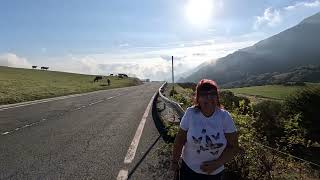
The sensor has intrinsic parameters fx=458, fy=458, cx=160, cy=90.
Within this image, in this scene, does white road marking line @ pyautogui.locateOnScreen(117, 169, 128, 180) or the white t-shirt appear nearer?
the white t-shirt

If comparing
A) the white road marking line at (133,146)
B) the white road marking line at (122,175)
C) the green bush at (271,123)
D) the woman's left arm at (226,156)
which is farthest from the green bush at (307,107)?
the woman's left arm at (226,156)

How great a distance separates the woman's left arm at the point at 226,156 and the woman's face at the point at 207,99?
324mm

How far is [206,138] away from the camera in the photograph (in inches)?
169

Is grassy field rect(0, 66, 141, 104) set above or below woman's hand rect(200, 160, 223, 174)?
below

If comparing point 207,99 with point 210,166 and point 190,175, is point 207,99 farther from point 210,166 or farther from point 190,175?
point 190,175

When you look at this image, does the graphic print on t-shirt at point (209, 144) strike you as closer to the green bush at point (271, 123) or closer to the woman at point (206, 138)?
the woman at point (206, 138)

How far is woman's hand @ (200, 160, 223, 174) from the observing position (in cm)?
426

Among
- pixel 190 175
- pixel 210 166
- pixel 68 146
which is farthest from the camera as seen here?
pixel 68 146

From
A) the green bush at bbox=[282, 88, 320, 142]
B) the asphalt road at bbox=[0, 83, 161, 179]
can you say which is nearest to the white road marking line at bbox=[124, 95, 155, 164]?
the asphalt road at bbox=[0, 83, 161, 179]

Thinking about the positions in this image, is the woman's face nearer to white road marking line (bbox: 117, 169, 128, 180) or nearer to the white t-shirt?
the white t-shirt

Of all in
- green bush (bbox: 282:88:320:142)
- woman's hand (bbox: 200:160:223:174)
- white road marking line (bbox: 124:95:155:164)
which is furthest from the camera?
green bush (bbox: 282:88:320:142)

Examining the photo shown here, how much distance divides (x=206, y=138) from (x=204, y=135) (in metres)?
0.03

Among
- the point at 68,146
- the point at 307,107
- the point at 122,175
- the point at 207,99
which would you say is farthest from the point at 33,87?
the point at 207,99

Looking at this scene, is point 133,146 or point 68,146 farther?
point 68,146
